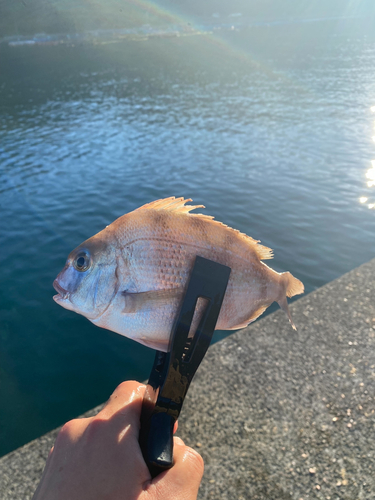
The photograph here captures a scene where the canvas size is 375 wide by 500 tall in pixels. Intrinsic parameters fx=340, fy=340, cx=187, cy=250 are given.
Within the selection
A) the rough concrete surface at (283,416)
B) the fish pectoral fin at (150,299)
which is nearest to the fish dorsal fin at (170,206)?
the fish pectoral fin at (150,299)

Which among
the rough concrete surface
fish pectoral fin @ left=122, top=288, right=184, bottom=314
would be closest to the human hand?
fish pectoral fin @ left=122, top=288, right=184, bottom=314

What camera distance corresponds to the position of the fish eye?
5.11 ft

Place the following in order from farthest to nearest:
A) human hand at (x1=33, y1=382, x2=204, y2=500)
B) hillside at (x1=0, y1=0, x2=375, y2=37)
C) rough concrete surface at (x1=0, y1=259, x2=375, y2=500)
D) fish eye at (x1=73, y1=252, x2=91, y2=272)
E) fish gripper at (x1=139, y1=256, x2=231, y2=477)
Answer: hillside at (x1=0, y1=0, x2=375, y2=37)
rough concrete surface at (x1=0, y1=259, x2=375, y2=500)
fish eye at (x1=73, y1=252, x2=91, y2=272)
fish gripper at (x1=139, y1=256, x2=231, y2=477)
human hand at (x1=33, y1=382, x2=204, y2=500)

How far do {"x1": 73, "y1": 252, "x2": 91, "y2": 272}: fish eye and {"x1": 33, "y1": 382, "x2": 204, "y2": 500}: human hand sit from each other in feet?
2.34

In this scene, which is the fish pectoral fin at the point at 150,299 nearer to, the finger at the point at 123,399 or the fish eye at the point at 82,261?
the fish eye at the point at 82,261

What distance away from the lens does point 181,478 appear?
4.69 ft

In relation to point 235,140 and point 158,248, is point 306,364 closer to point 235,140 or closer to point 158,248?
point 158,248

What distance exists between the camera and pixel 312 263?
30.3ft

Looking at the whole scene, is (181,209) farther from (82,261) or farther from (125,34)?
(125,34)

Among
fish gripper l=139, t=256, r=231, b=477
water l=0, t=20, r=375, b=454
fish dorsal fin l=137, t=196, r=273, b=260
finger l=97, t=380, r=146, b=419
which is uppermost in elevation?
fish dorsal fin l=137, t=196, r=273, b=260

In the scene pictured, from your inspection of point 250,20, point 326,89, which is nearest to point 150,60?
point 326,89

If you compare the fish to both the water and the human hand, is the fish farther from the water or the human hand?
the water

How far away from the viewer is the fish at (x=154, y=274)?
58.1 inches

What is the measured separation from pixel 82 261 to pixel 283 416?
3.15 metres
